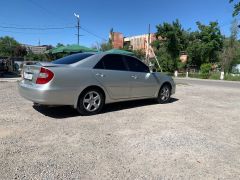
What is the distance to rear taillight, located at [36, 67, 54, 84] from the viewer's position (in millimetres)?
4727

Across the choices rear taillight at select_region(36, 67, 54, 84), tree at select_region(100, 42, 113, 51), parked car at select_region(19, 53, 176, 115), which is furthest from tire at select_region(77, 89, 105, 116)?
tree at select_region(100, 42, 113, 51)

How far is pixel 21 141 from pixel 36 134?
36 cm

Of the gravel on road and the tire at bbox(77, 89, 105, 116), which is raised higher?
the tire at bbox(77, 89, 105, 116)

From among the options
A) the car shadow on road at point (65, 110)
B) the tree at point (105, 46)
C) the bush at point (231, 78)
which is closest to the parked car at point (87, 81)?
the car shadow on road at point (65, 110)

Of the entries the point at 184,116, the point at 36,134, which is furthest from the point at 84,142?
the point at 184,116

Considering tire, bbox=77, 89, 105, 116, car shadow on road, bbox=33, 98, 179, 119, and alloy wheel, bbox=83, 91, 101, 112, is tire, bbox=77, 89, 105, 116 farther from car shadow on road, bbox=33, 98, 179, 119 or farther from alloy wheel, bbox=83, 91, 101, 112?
car shadow on road, bbox=33, 98, 179, 119

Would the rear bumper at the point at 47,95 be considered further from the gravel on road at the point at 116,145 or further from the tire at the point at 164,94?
the tire at the point at 164,94

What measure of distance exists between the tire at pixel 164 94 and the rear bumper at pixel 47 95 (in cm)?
317

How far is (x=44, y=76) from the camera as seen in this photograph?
4750mm

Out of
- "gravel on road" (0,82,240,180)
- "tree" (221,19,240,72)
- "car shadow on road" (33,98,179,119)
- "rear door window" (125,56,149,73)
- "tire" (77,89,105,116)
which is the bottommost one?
"gravel on road" (0,82,240,180)

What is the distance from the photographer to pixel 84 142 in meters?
3.68

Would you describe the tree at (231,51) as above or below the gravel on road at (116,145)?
above

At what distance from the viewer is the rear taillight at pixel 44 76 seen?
4727mm

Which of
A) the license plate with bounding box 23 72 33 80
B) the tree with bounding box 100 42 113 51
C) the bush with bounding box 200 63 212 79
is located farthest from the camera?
the tree with bounding box 100 42 113 51
